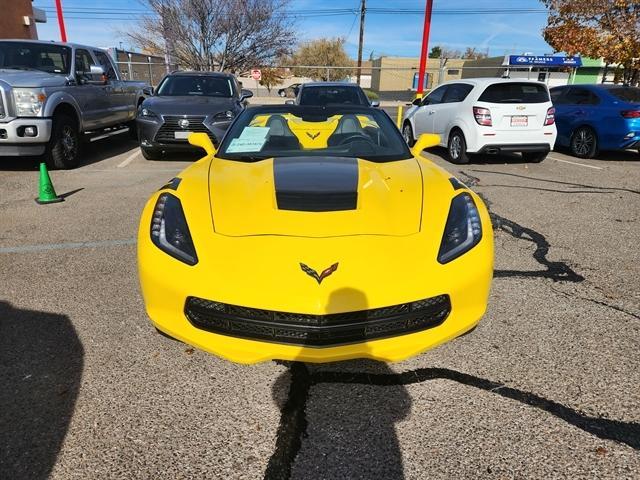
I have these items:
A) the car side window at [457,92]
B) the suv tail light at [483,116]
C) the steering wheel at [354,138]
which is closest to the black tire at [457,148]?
the suv tail light at [483,116]

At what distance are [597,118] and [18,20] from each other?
2415cm

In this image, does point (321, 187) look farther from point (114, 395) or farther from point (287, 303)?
point (114, 395)

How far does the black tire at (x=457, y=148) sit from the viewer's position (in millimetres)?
8500

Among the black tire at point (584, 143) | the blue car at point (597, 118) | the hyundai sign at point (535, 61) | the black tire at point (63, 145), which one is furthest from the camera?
the hyundai sign at point (535, 61)

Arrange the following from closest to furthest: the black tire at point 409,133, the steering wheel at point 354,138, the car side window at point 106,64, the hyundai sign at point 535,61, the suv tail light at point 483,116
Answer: the steering wheel at point 354,138 < the suv tail light at point 483,116 < the car side window at point 106,64 < the black tire at point 409,133 < the hyundai sign at point 535,61

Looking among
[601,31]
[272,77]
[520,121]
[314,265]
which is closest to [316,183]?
[314,265]

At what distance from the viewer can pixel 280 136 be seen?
12.0 ft

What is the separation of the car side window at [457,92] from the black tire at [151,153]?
5727 mm

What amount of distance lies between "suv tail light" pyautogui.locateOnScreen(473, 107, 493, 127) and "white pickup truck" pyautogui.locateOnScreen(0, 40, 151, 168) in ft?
22.1

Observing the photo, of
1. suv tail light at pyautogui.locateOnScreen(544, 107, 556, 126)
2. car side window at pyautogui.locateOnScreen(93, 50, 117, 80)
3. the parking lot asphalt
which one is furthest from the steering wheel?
car side window at pyautogui.locateOnScreen(93, 50, 117, 80)

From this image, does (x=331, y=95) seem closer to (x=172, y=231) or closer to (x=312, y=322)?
(x=172, y=231)

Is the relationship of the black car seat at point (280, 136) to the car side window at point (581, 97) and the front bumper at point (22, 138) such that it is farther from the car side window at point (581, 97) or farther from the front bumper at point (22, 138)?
the car side window at point (581, 97)

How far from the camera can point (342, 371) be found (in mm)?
2508

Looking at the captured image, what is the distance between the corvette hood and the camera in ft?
7.60
